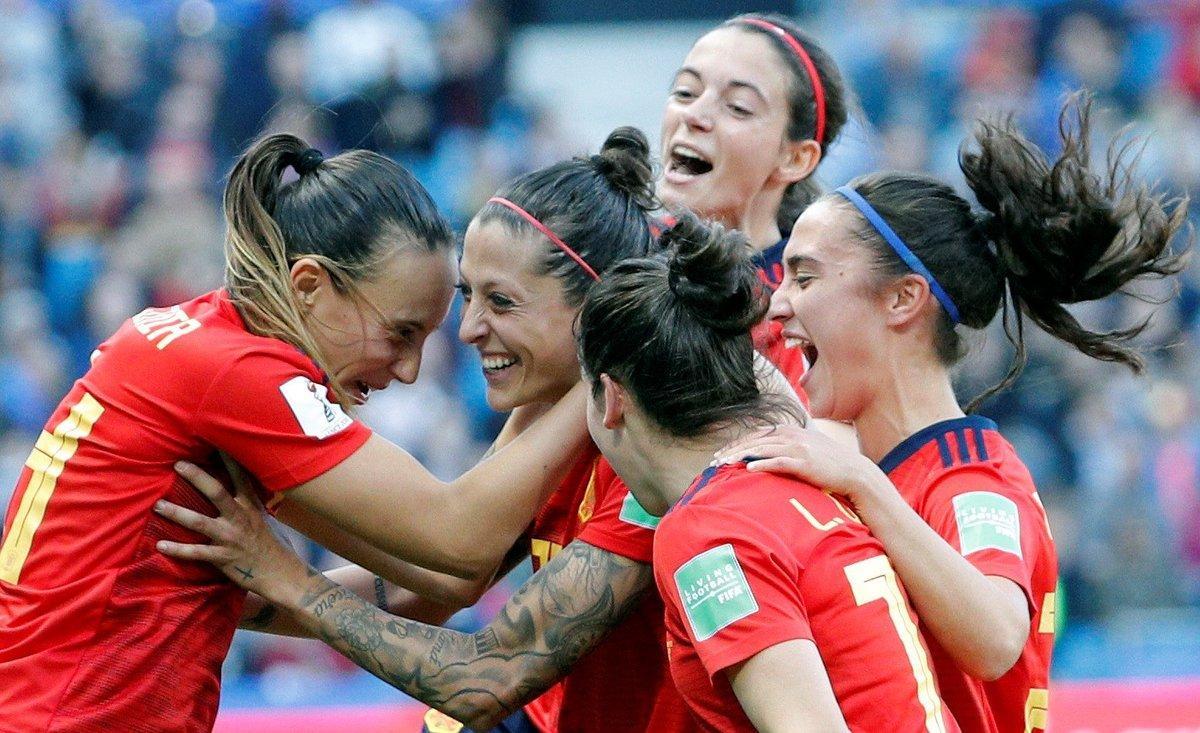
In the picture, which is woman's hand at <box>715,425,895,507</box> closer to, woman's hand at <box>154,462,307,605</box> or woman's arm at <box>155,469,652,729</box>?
woman's arm at <box>155,469,652,729</box>

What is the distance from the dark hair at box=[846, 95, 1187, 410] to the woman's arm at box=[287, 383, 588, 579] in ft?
2.60

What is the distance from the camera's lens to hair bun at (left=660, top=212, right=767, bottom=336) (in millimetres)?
3062

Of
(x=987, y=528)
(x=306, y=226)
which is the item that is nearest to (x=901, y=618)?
(x=987, y=528)

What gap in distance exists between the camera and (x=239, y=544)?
11.2ft

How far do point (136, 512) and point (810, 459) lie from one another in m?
1.32

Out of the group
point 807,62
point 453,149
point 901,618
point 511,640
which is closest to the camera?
point 901,618

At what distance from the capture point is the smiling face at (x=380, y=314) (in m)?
3.53

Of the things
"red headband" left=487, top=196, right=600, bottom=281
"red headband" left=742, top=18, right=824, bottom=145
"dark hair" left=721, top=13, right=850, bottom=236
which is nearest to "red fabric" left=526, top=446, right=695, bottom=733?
"red headband" left=487, top=196, right=600, bottom=281

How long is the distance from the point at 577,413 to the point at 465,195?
705 cm

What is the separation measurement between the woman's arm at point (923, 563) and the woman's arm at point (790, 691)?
387 mm

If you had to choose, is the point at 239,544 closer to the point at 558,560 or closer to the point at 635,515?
the point at 558,560

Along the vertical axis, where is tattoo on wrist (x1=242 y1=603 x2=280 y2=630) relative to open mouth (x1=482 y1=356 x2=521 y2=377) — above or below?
below

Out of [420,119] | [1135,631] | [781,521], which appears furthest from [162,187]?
[781,521]

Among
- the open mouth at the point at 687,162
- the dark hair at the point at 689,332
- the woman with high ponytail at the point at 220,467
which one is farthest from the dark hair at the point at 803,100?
the dark hair at the point at 689,332
